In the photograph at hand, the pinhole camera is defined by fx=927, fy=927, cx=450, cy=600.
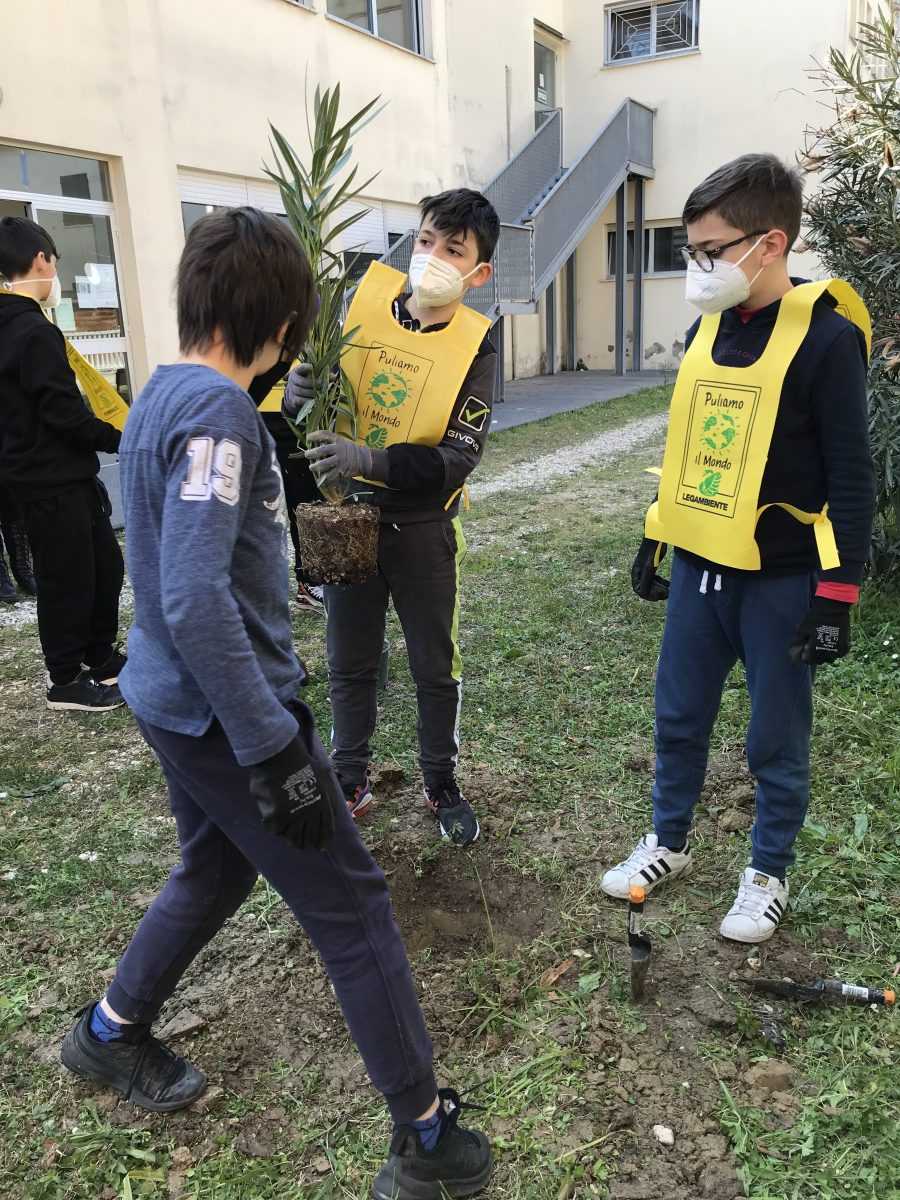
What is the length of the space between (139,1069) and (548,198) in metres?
14.4

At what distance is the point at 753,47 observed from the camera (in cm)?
1677

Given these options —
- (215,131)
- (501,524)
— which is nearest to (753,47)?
(215,131)

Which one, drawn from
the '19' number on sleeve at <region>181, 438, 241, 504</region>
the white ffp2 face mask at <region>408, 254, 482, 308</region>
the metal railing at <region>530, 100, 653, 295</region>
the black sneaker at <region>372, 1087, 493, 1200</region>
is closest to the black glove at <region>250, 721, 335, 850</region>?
the '19' number on sleeve at <region>181, 438, 241, 504</region>

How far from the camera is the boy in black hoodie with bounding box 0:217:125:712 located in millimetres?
3910

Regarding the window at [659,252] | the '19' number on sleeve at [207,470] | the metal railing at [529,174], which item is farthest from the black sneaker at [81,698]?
the window at [659,252]

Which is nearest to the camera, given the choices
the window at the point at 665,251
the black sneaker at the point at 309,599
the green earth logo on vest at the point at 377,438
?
the green earth logo on vest at the point at 377,438

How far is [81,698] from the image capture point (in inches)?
167

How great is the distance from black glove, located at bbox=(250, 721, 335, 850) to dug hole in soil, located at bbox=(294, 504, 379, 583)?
3.56 ft

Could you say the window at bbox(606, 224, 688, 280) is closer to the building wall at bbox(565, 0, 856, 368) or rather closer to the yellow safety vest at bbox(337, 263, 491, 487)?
the building wall at bbox(565, 0, 856, 368)

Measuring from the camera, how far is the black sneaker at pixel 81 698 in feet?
13.9

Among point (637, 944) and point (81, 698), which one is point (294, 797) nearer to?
point (637, 944)

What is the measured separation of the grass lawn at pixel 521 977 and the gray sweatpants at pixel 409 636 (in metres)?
0.34

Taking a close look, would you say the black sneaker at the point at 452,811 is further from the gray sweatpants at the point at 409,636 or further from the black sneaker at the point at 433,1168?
the black sneaker at the point at 433,1168

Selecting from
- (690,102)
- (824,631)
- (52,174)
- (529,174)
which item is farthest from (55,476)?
(690,102)
